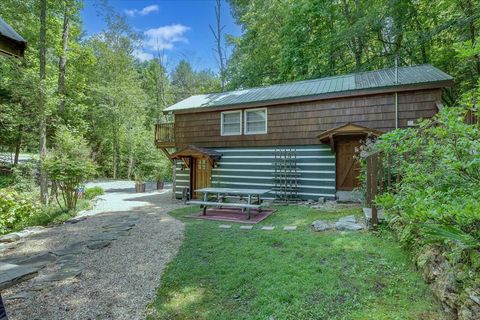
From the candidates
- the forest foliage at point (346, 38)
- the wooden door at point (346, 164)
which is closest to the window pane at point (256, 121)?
the wooden door at point (346, 164)

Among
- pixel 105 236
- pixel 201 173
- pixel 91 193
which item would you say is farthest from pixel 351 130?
pixel 91 193

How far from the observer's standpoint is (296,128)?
366 inches

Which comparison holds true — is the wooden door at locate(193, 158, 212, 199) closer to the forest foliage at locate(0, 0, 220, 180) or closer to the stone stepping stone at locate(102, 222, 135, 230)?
the stone stepping stone at locate(102, 222, 135, 230)

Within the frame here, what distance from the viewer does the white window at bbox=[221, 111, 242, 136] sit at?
34.5 ft

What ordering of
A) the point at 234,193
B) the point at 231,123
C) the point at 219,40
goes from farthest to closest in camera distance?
the point at 219,40 → the point at 231,123 → the point at 234,193

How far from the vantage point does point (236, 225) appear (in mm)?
6207

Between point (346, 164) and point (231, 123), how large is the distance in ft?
15.9

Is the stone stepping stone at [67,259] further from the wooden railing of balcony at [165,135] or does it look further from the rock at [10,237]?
the wooden railing of balcony at [165,135]

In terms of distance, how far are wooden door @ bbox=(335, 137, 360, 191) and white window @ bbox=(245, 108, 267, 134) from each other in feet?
9.52

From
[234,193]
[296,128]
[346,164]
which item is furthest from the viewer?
[296,128]

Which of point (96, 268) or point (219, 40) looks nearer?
point (96, 268)

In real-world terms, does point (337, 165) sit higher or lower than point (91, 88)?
lower

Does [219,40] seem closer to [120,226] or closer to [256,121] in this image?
[256,121]

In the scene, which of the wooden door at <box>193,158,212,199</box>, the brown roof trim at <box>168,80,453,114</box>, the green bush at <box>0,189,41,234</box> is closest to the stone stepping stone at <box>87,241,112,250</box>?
the green bush at <box>0,189,41,234</box>
